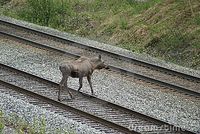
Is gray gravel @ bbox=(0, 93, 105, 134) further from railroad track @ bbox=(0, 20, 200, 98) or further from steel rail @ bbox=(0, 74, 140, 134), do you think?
railroad track @ bbox=(0, 20, 200, 98)

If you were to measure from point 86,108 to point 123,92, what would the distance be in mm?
2016

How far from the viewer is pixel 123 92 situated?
1695 centimetres

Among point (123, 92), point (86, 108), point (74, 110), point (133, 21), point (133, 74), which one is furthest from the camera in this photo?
point (133, 21)

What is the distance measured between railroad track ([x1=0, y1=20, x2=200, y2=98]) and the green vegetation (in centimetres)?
189

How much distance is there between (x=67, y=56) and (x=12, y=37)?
3176 millimetres

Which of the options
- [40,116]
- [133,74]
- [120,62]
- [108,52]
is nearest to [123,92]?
[133,74]

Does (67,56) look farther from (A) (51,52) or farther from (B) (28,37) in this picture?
(B) (28,37)

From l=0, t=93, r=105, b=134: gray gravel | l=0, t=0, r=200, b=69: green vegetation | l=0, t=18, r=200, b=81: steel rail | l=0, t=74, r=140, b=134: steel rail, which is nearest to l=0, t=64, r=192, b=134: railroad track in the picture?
l=0, t=74, r=140, b=134: steel rail

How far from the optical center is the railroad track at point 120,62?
18031 mm

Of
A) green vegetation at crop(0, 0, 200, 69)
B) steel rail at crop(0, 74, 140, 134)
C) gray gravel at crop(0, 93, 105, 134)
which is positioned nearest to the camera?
gray gravel at crop(0, 93, 105, 134)

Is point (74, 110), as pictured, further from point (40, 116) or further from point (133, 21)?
point (133, 21)

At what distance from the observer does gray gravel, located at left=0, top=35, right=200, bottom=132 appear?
15.3 meters

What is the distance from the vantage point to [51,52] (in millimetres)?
21062

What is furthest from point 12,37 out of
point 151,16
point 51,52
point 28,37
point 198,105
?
point 198,105
